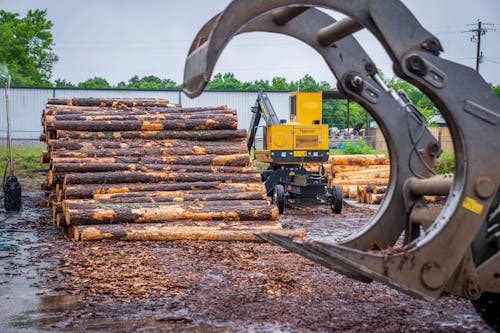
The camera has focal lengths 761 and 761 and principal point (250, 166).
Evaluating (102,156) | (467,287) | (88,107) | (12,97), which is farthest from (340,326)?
(12,97)

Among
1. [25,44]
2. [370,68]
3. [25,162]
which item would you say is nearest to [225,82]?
[25,44]

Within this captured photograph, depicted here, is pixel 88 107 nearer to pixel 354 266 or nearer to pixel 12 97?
pixel 354 266

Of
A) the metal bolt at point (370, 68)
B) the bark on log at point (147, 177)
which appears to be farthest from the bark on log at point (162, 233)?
the metal bolt at point (370, 68)

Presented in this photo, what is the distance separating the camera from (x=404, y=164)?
251 inches

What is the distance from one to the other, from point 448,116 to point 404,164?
1.10m

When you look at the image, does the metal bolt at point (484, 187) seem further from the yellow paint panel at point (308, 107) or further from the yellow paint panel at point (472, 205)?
the yellow paint panel at point (308, 107)

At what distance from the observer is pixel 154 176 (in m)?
14.1

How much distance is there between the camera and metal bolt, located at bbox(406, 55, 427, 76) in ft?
17.3

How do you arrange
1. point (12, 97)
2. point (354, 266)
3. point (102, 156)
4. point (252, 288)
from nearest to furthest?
point (354, 266)
point (252, 288)
point (102, 156)
point (12, 97)

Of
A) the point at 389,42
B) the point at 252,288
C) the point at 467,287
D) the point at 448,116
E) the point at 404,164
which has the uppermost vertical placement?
the point at 389,42

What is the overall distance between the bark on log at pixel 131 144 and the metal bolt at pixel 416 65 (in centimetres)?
1024

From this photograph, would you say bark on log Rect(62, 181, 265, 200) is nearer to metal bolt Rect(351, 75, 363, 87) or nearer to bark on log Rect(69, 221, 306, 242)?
bark on log Rect(69, 221, 306, 242)

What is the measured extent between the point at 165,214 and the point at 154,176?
1.53 meters

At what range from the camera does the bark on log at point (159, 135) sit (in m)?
15.3
